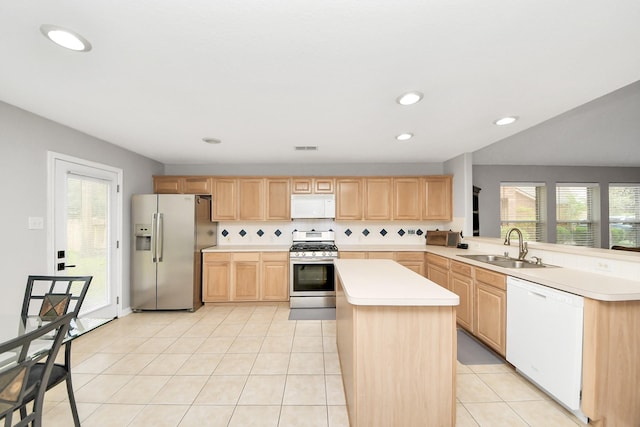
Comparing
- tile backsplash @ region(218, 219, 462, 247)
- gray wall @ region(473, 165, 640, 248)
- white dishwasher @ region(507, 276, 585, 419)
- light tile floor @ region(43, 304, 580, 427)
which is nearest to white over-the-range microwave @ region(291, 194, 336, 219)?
tile backsplash @ region(218, 219, 462, 247)

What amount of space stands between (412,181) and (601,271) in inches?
101

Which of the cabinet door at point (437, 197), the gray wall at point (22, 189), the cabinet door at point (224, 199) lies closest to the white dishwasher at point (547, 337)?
the cabinet door at point (437, 197)

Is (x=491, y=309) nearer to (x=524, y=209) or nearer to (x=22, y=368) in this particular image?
(x=22, y=368)

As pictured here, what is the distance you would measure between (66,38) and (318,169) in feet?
11.3

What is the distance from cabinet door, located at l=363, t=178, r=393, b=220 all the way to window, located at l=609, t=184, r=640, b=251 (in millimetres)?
4421

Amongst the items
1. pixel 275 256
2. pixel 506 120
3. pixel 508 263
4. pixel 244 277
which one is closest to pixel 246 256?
pixel 244 277

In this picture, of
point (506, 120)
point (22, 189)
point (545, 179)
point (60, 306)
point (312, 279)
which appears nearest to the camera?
point (60, 306)

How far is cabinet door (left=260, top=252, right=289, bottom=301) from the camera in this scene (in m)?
3.98

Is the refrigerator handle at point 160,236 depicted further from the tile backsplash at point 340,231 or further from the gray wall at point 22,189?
the gray wall at point 22,189

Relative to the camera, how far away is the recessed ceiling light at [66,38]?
A: 1.29m

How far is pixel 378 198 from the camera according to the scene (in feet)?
14.2

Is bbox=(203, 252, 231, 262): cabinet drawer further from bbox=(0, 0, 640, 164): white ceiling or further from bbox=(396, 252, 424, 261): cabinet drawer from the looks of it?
bbox=(396, 252, 424, 261): cabinet drawer

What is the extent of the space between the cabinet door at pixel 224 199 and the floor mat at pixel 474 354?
11.6 feet

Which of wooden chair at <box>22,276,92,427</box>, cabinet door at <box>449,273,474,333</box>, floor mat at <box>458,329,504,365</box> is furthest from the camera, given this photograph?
cabinet door at <box>449,273,474,333</box>
